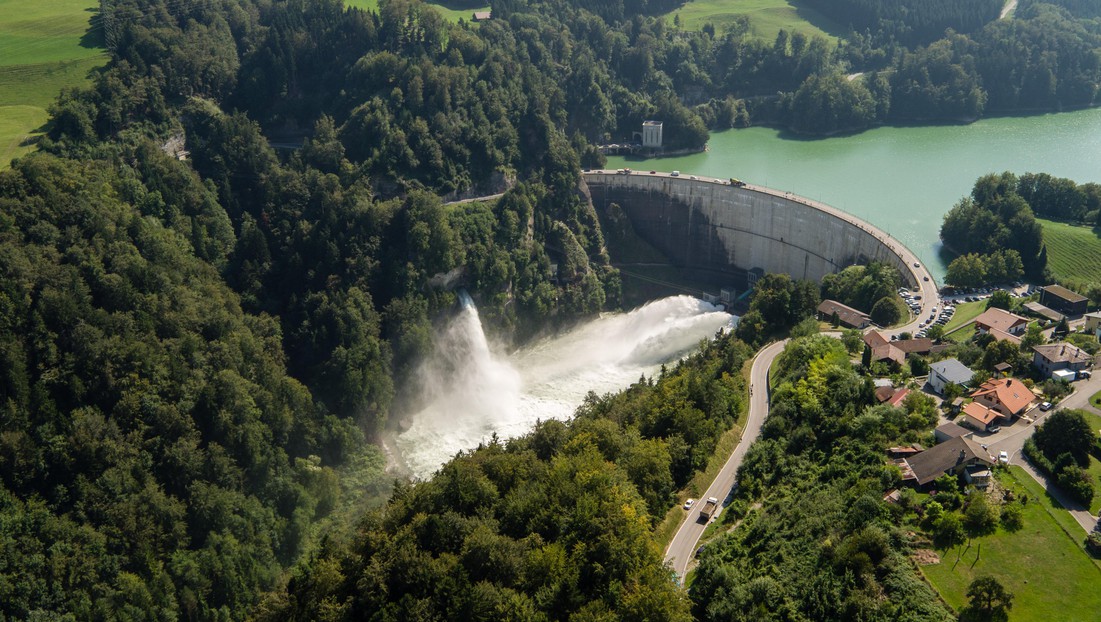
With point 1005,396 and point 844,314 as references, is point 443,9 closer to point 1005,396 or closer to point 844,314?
point 844,314

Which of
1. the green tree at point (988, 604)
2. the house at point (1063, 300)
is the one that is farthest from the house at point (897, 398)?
the house at point (1063, 300)

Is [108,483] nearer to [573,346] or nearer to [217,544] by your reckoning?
[217,544]

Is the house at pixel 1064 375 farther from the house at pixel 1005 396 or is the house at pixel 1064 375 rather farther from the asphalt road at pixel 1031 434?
the house at pixel 1005 396

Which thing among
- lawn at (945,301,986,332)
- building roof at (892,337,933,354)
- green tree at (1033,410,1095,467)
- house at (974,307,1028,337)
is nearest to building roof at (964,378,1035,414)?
green tree at (1033,410,1095,467)

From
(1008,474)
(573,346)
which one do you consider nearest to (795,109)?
(573,346)

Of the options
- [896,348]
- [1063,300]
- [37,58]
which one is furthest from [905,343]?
[37,58]

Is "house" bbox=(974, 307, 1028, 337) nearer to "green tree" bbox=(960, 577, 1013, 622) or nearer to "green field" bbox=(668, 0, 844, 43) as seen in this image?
"green tree" bbox=(960, 577, 1013, 622)

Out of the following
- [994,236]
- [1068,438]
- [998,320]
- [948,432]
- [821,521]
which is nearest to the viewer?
[821,521]

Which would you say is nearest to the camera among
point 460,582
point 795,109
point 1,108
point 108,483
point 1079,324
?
point 460,582
